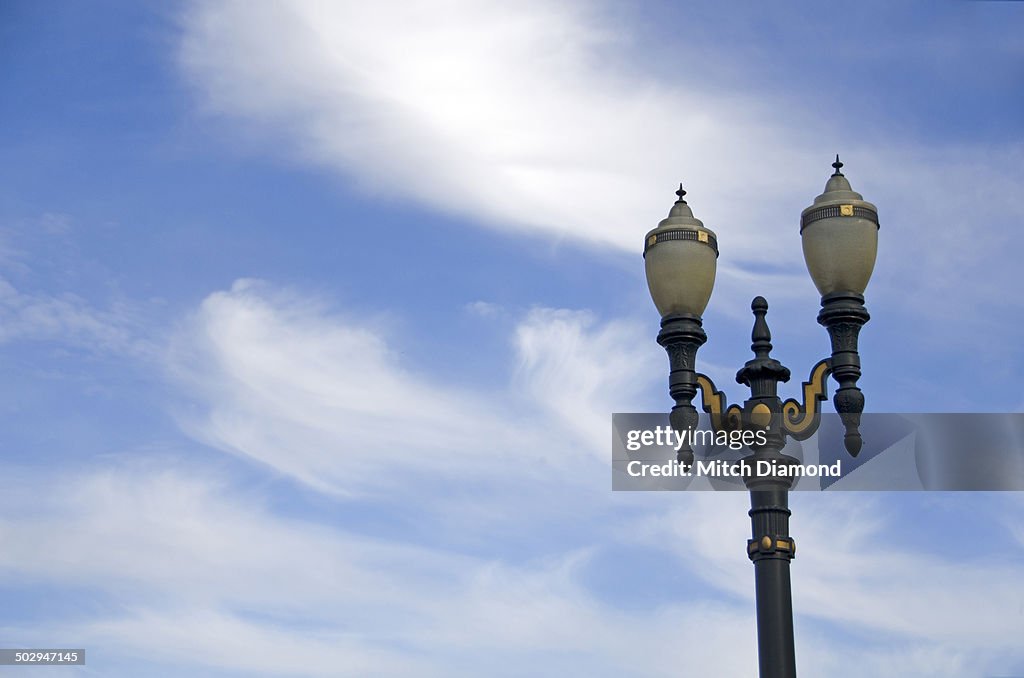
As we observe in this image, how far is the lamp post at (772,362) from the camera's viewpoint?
8.49 meters

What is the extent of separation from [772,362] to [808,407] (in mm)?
412

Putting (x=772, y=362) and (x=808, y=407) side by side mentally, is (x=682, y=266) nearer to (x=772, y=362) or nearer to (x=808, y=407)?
(x=772, y=362)

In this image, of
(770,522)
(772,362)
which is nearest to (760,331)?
(772,362)

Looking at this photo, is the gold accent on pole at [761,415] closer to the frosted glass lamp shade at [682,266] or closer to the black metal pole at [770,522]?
the black metal pole at [770,522]

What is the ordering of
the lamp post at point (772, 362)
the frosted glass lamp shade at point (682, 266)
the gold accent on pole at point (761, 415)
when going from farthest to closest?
the frosted glass lamp shade at point (682, 266) < the gold accent on pole at point (761, 415) < the lamp post at point (772, 362)

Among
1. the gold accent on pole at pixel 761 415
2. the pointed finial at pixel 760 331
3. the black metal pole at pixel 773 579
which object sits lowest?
the black metal pole at pixel 773 579

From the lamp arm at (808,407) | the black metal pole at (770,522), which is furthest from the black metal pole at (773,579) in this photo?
the lamp arm at (808,407)

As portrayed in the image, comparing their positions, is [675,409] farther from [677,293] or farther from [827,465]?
[827,465]

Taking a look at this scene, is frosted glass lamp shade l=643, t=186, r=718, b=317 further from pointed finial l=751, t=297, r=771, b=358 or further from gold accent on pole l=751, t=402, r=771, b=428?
gold accent on pole l=751, t=402, r=771, b=428

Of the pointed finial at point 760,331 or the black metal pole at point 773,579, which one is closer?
the black metal pole at point 773,579

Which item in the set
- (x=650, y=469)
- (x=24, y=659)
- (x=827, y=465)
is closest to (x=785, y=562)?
(x=827, y=465)

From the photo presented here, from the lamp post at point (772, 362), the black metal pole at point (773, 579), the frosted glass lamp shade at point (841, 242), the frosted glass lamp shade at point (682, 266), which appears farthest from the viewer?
the frosted glass lamp shade at point (682, 266)

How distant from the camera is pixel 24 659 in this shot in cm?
1516

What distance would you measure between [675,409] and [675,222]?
57.5 inches
